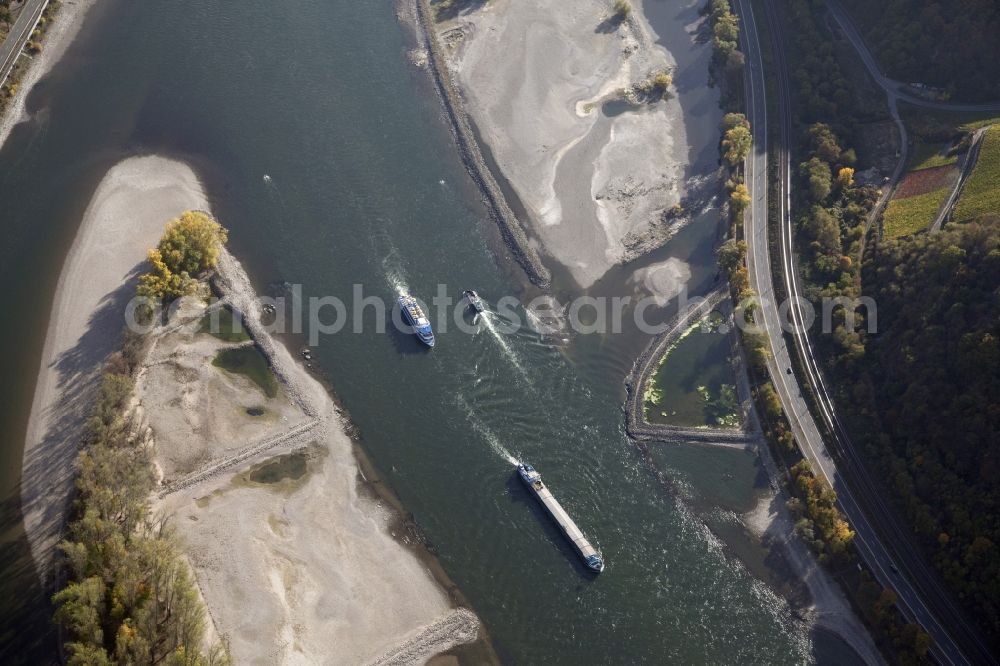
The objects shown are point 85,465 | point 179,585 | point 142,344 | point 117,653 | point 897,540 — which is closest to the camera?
point 117,653

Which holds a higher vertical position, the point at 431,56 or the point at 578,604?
the point at 431,56

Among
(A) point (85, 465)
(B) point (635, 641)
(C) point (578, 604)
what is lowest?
(B) point (635, 641)

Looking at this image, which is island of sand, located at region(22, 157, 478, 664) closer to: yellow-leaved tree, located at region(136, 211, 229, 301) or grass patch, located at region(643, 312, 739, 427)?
yellow-leaved tree, located at region(136, 211, 229, 301)

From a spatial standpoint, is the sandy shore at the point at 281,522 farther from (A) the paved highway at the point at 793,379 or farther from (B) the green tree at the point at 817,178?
(B) the green tree at the point at 817,178

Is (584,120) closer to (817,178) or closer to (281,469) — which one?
(817,178)

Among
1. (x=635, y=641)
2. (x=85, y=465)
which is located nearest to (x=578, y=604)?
(x=635, y=641)

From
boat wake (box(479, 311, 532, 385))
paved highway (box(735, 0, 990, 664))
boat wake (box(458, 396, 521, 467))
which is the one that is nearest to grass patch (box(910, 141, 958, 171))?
paved highway (box(735, 0, 990, 664))

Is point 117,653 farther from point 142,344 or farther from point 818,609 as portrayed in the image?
point 818,609

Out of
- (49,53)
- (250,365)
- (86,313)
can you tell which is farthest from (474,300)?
(49,53)
